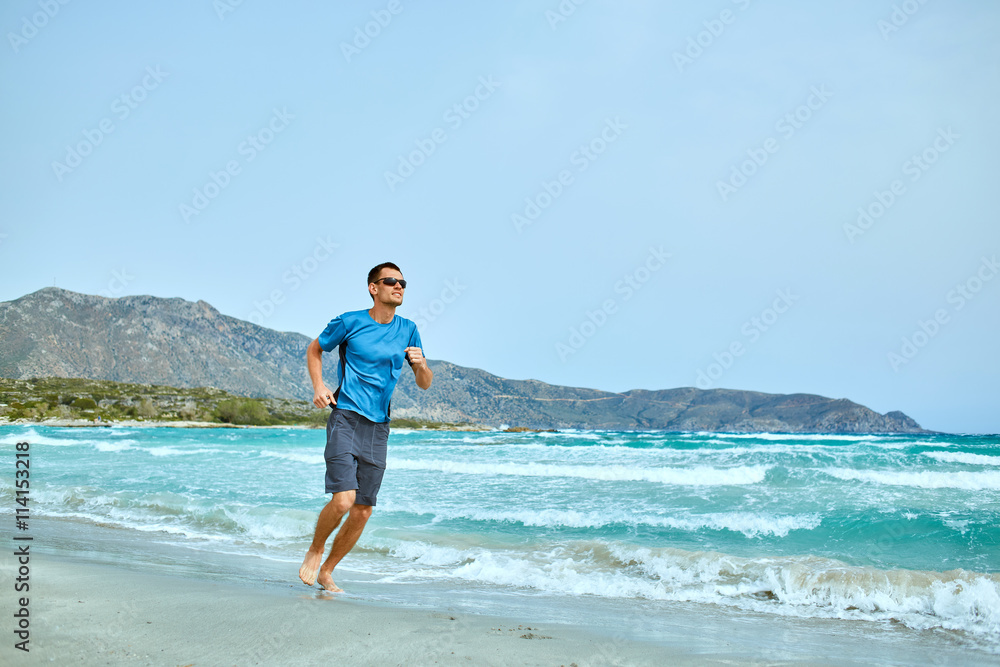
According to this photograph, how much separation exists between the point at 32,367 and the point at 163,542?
120 metres

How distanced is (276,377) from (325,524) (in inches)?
5686

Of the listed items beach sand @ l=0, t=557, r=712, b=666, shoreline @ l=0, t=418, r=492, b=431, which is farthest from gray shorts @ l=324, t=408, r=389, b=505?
shoreline @ l=0, t=418, r=492, b=431

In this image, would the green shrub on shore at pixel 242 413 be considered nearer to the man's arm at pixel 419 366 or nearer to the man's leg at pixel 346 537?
the man's leg at pixel 346 537

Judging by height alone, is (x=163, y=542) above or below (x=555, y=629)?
below

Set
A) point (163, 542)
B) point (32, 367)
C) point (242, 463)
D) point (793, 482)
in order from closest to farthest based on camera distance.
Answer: point (163, 542), point (793, 482), point (242, 463), point (32, 367)

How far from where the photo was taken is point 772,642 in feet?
11.6

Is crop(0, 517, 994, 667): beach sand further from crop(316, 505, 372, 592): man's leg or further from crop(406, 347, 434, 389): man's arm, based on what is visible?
crop(406, 347, 434, 389): man's arm

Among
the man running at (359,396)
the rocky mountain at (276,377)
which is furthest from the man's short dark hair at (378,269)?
the rocky mountain at (276,377)

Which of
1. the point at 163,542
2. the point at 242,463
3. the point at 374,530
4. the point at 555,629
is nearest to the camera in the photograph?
the point at 555,629

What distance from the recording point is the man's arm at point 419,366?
12.9 feet

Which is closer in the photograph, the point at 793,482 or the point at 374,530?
the point at 374,530

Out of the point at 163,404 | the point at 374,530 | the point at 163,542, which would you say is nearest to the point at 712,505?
the point at 374,530

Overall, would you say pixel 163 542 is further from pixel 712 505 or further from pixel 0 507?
pixel 712 505

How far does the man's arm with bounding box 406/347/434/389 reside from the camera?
3939 mm
